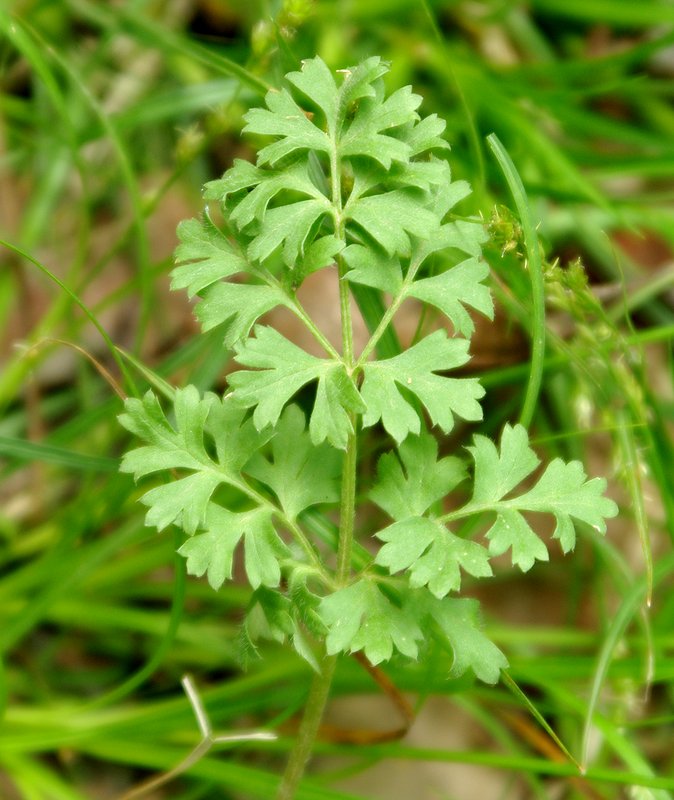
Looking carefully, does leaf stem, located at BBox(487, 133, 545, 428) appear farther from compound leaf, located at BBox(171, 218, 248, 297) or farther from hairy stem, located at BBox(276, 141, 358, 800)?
compound leaf, located at BBox(171, 218, 248, 297)

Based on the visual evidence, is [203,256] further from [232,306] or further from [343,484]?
[343,484]

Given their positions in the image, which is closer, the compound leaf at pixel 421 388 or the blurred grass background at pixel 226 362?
the compound leaf at pixel 421 388

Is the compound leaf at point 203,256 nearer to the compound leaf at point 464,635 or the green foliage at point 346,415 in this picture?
the green foliage at point 346,415

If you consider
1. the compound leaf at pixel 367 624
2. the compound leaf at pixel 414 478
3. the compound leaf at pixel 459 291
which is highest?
the compound leaf at pixel 459 291

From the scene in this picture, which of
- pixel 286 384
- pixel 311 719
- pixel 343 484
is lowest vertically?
pixel 311 719

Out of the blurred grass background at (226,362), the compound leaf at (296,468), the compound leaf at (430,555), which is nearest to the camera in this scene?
the compound leaf at (430,555)

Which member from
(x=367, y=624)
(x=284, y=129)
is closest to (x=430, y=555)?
(x=367, y=624)

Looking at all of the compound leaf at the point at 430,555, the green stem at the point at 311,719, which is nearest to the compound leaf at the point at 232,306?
the compound leaf at the point at 430,555

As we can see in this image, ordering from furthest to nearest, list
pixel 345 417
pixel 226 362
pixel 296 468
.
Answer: pixel 226 362, pixel 296 468, pixel 345 417

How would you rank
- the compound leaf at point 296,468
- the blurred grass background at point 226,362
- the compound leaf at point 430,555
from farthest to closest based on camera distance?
1. the blurred grass background at point 226,362
2. the compound leaf at point 296,468
3. the compound leaf at point 430,555

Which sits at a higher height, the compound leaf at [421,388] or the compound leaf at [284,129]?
the compound leaf at [284,129]
